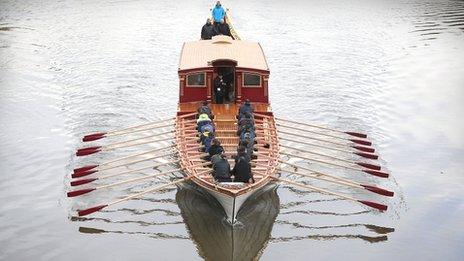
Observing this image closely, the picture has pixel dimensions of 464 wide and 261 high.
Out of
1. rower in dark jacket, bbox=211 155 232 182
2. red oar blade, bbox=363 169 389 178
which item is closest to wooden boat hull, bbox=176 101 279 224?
rower in dark jacket, bbox=211 155 232 182

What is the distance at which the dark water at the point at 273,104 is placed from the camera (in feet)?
76.1

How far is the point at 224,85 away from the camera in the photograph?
2948cm

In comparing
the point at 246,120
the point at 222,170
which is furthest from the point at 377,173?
the point at 222,170

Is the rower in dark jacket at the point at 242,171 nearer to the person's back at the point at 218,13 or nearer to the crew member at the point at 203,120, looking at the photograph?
the crew member at the point at 203,120

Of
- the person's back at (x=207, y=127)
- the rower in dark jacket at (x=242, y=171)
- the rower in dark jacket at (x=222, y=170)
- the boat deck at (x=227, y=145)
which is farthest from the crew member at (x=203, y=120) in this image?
the rower in dark jacket at (x=242, y=171)

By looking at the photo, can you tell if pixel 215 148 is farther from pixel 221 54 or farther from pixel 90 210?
pixel 221 54

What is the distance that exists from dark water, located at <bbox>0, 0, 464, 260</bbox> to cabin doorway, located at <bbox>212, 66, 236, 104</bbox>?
5.50m

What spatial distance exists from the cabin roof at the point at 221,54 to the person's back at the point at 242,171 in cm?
733

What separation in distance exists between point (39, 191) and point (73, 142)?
16.9 feet

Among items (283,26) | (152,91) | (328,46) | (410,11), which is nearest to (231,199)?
(152,91)

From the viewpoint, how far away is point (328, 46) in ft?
164

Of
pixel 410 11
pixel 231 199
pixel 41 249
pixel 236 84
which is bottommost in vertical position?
pixel 41 249

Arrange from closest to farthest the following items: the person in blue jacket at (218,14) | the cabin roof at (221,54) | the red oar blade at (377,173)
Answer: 1. the red oar blade at (377,173)
2. the cabin roof at (221,54)
3. the person in blue jacket at (218,14)

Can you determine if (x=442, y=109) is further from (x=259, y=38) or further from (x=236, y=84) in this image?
(x=259, y=38)
